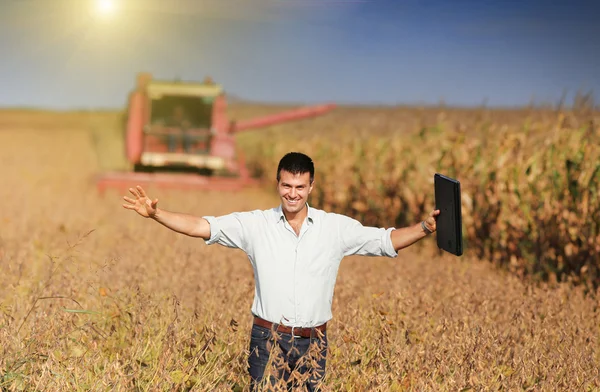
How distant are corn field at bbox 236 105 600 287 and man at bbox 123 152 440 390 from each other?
3.19m

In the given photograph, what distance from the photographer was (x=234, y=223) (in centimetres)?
310

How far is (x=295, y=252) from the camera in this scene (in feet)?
9.85

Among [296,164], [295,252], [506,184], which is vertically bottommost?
[295,252]

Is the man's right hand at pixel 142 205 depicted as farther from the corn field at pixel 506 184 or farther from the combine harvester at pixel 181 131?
the combine harvester at pixel 181 131

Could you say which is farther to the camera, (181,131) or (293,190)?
(181,131)

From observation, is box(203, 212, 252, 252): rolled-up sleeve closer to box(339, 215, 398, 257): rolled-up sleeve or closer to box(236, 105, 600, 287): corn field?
box(339, 215, 398, 257): rolled-up sleeve

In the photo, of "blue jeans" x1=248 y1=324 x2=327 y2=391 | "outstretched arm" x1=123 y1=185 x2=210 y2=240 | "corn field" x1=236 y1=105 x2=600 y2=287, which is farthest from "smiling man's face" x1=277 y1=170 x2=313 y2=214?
"corn field" x1=236 y1=105 x2=600 y2=287

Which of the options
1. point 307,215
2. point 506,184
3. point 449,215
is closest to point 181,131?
point 506,184

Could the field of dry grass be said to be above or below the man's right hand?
below

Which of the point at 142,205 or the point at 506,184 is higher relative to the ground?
the point at 506,184

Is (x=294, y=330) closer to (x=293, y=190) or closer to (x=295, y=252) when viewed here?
(x=295, y=252)

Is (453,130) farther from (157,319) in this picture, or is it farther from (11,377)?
(11,377)

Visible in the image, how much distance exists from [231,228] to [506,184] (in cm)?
512

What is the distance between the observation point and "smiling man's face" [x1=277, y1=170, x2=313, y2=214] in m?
2.98
